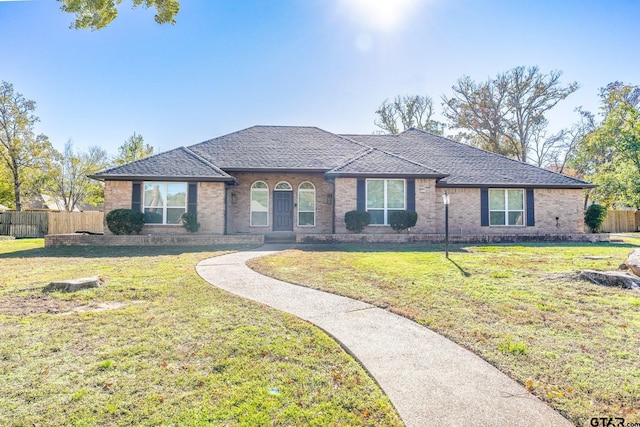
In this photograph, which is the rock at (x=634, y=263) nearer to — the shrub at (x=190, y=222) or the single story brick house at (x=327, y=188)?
the single story brick house at (x=327, y=188)

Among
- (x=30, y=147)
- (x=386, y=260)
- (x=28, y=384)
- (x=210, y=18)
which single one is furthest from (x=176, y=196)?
(x=30, y=147)

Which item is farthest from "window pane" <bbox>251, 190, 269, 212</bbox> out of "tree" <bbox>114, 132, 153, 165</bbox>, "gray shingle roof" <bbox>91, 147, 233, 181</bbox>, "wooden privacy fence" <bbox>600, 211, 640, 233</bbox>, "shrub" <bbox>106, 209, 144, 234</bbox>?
"wooden privacy fence" <bbox>600, 211, 640, 233</bbox>

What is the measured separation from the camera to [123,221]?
13.4m

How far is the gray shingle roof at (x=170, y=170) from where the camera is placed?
13910mm

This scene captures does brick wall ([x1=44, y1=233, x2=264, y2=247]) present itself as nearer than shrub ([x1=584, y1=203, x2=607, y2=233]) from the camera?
Yes

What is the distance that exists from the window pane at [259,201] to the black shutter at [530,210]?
510 inches

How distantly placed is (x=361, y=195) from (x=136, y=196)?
9.97 m

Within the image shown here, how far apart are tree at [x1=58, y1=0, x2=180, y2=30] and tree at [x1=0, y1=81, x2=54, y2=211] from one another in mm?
25720

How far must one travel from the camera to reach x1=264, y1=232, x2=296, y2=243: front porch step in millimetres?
14416

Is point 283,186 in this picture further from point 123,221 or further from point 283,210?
point 123,221

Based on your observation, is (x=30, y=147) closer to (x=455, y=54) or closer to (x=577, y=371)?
(x=455, y=54)

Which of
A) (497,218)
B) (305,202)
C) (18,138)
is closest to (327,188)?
(305,202)

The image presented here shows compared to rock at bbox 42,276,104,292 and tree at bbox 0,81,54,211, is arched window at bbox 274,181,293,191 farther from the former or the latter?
tree at bbox 0,81,54,211

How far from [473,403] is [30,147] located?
33278mm
